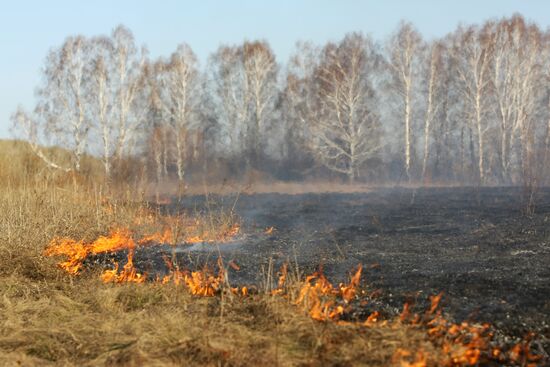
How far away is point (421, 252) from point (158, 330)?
604 centimetres

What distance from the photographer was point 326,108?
3262 centimetres

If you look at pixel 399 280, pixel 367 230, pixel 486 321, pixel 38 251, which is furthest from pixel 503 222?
pixel 38 251

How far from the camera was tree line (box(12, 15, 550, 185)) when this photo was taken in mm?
29781

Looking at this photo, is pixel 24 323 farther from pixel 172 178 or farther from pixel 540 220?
pixel 172 178

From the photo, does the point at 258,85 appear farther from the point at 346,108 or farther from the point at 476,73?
the point at 476,73

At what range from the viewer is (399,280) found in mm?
7945

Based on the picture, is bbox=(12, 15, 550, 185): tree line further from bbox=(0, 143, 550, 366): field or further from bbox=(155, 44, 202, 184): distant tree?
bbox=(0, 143, 550, 366): field

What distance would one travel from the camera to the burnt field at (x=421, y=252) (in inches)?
260

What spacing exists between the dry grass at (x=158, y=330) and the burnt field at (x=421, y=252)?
1.36 meters

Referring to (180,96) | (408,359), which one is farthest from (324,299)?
(180,96)

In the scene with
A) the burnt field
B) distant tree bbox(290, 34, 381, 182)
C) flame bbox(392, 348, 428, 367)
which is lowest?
flame bbox(392, 348, 428, 367)

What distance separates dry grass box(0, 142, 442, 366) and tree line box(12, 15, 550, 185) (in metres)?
19.5

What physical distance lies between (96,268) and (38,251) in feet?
3.43

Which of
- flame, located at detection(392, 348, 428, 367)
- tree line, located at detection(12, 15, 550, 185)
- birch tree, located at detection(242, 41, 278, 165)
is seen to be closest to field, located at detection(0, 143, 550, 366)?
flame, located at detection(392, 348, 428, 367)
